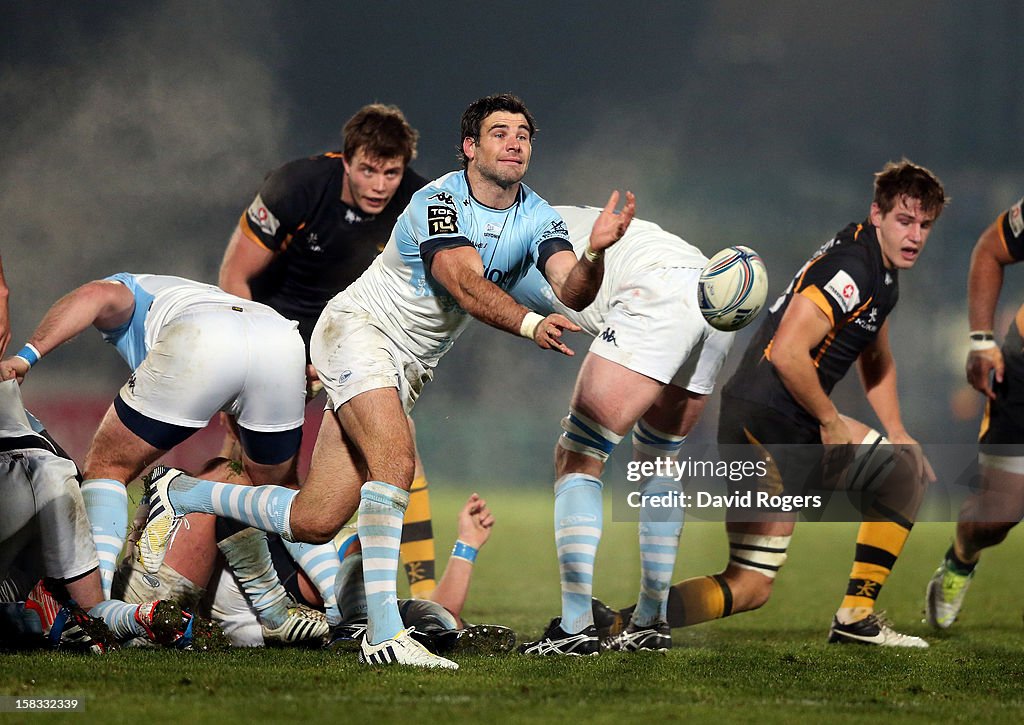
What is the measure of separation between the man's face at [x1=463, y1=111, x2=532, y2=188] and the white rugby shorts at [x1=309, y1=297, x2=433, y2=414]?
610 mm

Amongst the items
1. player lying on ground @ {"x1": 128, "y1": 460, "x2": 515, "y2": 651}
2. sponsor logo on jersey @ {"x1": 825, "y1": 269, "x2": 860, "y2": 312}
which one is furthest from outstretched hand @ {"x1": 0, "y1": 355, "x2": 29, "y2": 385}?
sponsor logo on jersey @ {"x1": 825, "y1": 269, "x2": 860, "y2": 312}

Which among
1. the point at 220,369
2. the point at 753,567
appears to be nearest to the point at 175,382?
the point at 220,369

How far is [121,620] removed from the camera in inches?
129

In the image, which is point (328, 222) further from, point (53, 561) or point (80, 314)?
point (53, 561)

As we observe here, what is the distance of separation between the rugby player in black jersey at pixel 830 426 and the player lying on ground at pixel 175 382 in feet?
4.99

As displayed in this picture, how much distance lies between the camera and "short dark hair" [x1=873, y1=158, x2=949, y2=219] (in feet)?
15.1

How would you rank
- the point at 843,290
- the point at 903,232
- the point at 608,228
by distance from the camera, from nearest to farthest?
the point at 608,228, the point at 843,290, the point at 903,232

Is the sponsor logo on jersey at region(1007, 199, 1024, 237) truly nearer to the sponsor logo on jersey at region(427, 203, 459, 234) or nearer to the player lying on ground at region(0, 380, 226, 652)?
the sponsor logo on jersey at region(427, 203, 459, 234)

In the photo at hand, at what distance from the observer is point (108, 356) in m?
8.23

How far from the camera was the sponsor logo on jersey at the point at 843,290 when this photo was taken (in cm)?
445

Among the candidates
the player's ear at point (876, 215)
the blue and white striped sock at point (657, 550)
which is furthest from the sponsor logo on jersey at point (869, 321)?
the blue and white striped sock at point (657, 550)

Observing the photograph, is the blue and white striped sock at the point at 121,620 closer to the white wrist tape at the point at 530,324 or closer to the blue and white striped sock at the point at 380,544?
the blue and white striped sock at the point at 380,544

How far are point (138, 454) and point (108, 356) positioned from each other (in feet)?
15.9

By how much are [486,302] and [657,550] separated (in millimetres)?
1357
